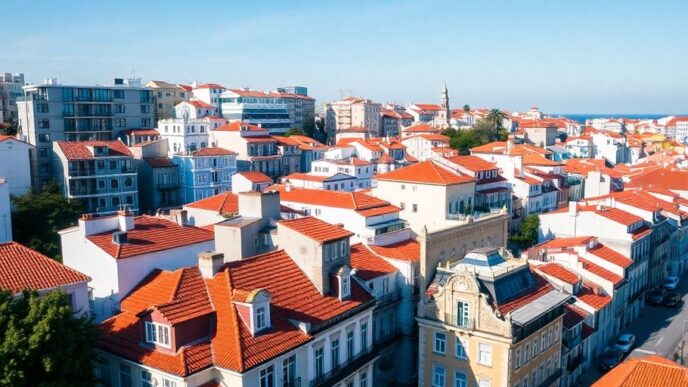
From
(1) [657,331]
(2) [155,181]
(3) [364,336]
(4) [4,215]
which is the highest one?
(4) [4,215]

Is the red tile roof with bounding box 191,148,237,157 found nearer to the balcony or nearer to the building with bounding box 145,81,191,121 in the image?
the building with bounding box 145,81,191,121

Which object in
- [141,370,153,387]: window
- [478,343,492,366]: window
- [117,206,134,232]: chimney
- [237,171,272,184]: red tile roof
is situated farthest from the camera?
[237,171,272,184]: red tile roof

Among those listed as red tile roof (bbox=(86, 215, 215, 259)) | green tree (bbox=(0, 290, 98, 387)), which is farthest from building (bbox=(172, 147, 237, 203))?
green tree (bbox=(0, 290, 98, 387))

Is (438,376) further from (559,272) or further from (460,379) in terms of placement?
(559,272)

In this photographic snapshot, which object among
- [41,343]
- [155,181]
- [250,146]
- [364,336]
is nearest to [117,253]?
[41,343]

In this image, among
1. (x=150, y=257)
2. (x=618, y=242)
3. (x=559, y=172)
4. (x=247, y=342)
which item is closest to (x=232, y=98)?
(x=559, y=172)

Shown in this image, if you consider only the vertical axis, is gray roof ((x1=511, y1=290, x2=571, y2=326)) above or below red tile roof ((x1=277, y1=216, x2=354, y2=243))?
below
